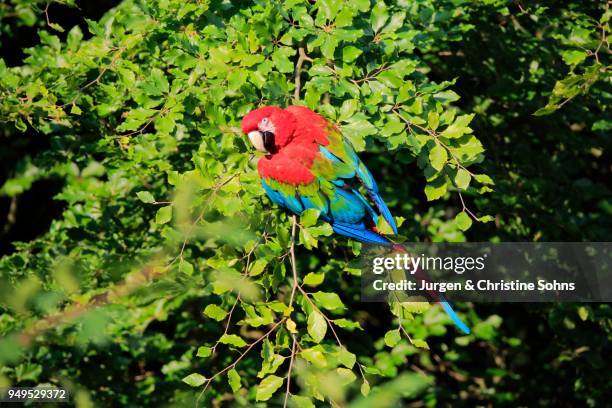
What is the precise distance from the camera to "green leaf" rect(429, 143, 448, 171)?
157 centimetres

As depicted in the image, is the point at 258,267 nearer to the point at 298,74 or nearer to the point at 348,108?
the point at 348,108

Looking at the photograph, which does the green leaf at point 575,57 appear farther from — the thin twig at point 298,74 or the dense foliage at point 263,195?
the thin twig at point 298,74

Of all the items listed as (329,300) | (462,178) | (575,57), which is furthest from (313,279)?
(575,57)

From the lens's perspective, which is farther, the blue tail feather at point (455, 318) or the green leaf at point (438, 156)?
the blue tail feather at point (455, 318)

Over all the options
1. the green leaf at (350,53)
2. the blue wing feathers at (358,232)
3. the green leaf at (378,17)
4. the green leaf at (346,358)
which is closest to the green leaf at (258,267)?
the green leaf at (346,358)

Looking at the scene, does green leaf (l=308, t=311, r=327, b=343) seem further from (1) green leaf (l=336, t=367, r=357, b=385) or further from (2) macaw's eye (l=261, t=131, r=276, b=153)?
(2) macaw's eye (l=261, t=131, r=276, b=153)

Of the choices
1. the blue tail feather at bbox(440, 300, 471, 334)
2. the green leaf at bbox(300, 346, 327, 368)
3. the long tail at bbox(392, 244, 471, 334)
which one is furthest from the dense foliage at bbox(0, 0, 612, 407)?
the blue tail feather at bbox(440, 300, 471, 334)

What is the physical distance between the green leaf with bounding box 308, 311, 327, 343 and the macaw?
0.28 m

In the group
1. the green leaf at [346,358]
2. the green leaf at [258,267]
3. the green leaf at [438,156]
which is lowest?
the green leaf at [346,358]

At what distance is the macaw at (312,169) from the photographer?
1670 millimetres

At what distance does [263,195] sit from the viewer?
187cm

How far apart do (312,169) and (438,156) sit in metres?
0.32

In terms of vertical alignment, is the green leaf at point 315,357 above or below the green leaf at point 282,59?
below

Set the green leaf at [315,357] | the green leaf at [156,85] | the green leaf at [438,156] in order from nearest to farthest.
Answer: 1. the green leaf at [315,357]
2. the green leaf at [438,156]
3. the green leaf at [156,85]
